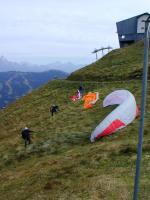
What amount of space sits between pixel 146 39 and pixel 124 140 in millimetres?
24451

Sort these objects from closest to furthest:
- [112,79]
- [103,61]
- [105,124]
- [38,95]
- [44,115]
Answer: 1. [105,124]
2. [44,115]
3. [112,79]
4. [38,95]
5. [103,61]

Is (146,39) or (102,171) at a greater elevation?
(146,39)

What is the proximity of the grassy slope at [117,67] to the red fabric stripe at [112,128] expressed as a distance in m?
43.7

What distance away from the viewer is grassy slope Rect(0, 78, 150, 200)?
3203cm

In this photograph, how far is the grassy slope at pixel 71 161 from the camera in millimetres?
32031

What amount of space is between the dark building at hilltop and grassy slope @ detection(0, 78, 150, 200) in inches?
2745

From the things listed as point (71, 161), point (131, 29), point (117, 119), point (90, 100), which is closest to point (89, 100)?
point (90, 100)

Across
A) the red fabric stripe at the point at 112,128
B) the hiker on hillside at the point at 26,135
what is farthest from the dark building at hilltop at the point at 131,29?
the red fabric stripe at the point at 112,128

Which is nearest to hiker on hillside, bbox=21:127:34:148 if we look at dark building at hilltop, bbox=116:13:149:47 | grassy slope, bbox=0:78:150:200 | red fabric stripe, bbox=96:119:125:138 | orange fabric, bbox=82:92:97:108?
grassy slope, bbox=0:78:150:200

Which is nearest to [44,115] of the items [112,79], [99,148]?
Result: [112,79]

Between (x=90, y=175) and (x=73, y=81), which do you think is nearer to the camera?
(x=90, y=175)

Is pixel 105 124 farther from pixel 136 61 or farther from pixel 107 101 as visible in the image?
pixel 136 61

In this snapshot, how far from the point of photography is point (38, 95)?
101 meters

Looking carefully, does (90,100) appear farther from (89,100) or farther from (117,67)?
(117,67)
